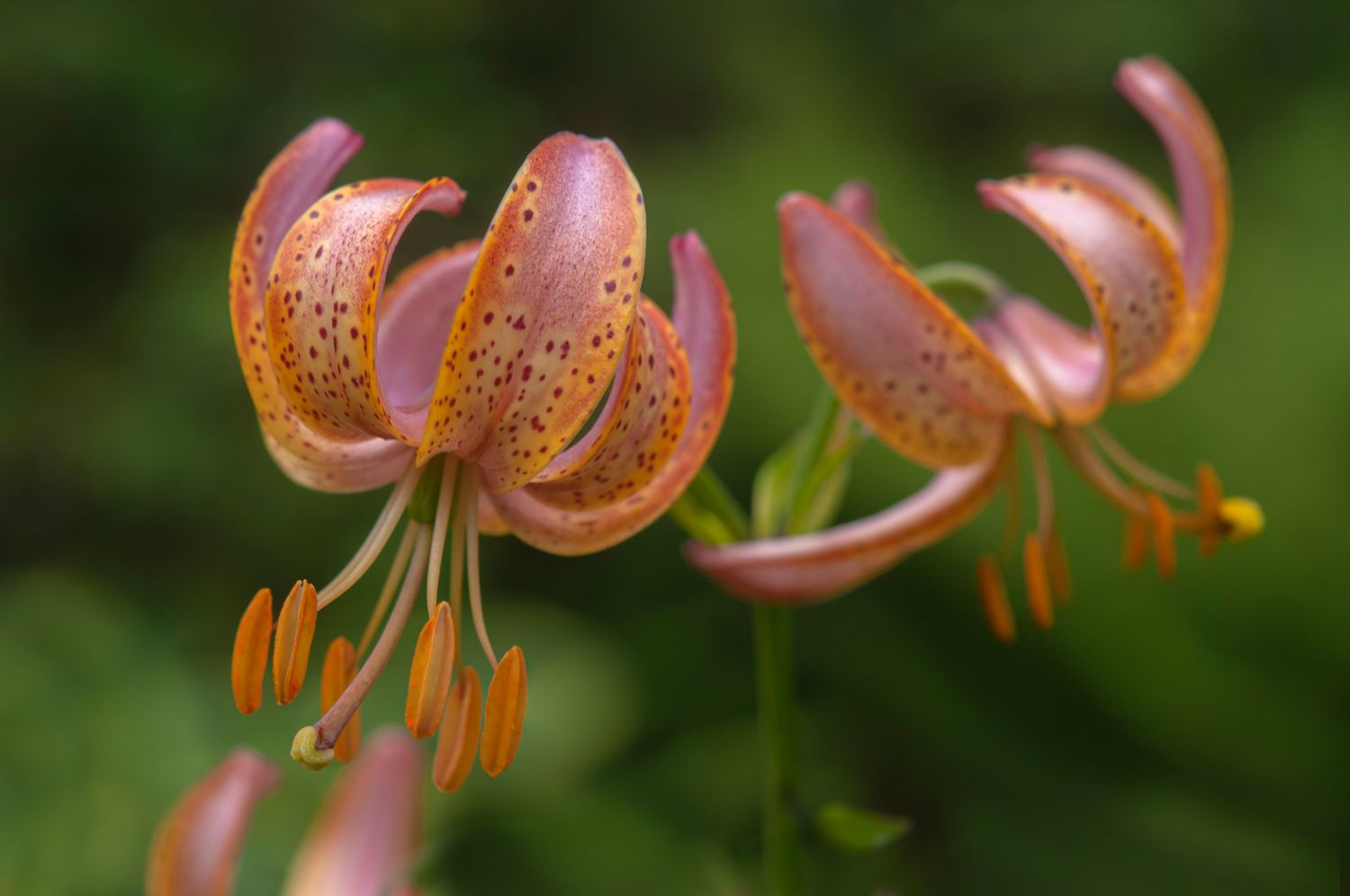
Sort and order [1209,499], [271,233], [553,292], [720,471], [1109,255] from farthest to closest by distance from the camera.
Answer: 1. [720,471]
2. [1209,499]
3. [1109,255]
4. [271,233]
5. [553,292]

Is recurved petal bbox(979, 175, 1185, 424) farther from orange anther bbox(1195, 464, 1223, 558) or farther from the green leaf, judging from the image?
the green leaf

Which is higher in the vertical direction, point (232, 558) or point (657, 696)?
point (232, 558)

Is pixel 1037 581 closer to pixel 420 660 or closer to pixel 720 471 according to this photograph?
pixel 420 660

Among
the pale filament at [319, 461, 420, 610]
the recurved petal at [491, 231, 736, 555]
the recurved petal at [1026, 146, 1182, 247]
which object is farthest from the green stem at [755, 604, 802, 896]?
the recurved petal at [1026, 146, 1182, 247]

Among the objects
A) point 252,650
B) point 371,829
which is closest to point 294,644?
point 252,650

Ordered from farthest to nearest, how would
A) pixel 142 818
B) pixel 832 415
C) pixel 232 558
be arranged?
pixel 232 558
pixel 142 818
pixel 832 415

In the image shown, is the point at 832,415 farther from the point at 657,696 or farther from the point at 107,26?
the point at 107,26

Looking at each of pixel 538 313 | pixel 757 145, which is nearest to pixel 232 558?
pixel 757 145
